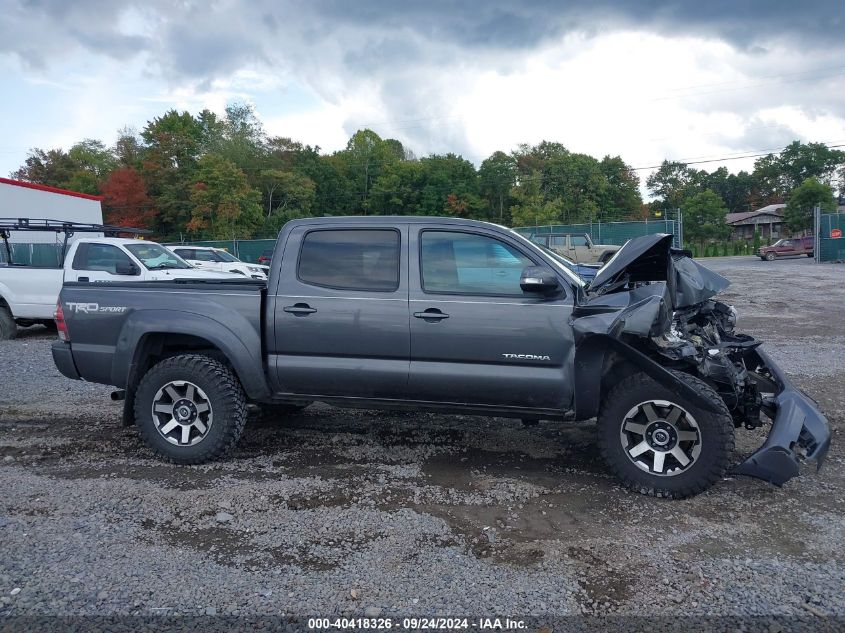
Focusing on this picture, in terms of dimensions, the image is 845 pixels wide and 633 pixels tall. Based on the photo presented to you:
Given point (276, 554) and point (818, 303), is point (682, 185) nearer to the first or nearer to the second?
point (818, 303)

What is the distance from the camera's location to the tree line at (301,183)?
47.5 metres

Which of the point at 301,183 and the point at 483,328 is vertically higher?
the point at 301,183

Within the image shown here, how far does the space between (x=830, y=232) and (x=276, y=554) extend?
32.6 m

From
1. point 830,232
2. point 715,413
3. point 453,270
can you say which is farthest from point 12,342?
point 830,232

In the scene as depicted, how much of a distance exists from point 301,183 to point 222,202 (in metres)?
15.1

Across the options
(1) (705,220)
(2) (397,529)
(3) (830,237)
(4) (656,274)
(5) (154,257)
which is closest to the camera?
(2) (397,529)

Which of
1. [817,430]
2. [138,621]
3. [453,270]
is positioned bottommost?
[138,621]

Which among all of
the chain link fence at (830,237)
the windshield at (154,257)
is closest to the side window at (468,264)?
the windshield at (154,257)

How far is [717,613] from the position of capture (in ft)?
9.86

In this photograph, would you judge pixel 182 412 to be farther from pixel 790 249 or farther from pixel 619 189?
pixel 619 189

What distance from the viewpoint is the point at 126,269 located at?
1068 centimetres

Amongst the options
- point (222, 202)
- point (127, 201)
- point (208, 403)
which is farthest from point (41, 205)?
point (208, 403)

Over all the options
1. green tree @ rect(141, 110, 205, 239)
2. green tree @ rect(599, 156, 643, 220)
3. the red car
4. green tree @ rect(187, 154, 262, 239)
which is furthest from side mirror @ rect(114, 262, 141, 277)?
green tree @ rect(599, 156, 643, 220)

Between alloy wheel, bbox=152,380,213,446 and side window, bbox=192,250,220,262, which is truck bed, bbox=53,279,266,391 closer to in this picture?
alloy wheel, bbox=152,380,213,446
